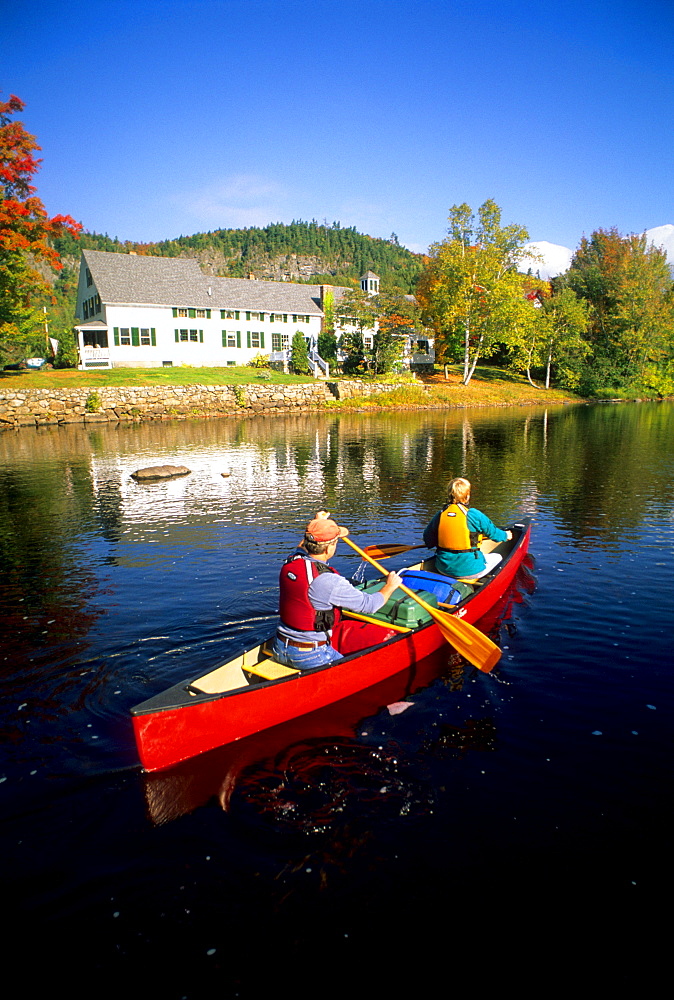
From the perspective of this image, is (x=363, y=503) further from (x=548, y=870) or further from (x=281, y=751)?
(x=548, y=870)

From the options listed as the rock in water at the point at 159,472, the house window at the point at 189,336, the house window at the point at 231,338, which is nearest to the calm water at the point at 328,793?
the rock in water at the point at 159,472

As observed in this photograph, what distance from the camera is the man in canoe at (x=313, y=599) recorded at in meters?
6.50

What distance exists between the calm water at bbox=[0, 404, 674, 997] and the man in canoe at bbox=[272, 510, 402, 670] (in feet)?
3.09

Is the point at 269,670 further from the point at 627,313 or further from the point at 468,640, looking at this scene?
the point at 627,313

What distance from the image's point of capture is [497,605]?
10477 mm

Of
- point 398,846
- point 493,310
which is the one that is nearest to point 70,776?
point 398,846

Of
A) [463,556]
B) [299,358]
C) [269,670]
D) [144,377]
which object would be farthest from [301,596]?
[299,358]

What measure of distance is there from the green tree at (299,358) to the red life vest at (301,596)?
157ft

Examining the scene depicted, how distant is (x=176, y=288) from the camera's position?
53.6 m

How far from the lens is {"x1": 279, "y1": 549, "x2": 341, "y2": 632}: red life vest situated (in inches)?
256

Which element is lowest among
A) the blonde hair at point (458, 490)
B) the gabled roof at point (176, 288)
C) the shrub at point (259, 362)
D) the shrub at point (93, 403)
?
the blonde hair at point (458, 490)

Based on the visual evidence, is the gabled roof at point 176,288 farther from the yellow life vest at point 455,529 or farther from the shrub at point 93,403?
the yellow life vest at point 455,529

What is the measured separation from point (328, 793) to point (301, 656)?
4.88 ft

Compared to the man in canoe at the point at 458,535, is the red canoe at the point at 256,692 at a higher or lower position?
lower
